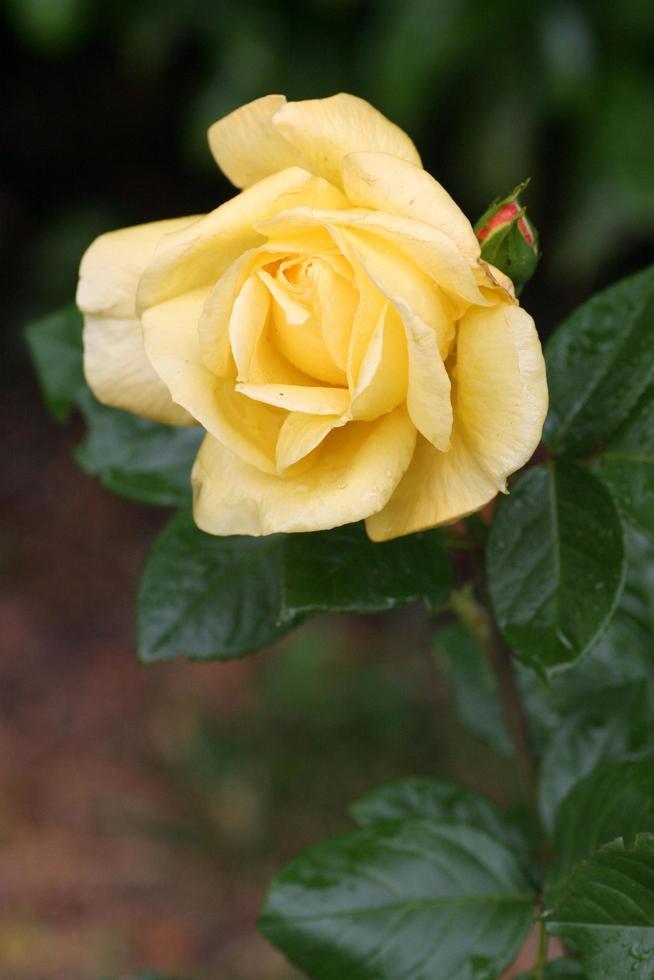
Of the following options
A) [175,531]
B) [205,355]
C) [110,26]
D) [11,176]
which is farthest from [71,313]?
[11,176]

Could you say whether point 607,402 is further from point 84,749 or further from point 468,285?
point 84,749

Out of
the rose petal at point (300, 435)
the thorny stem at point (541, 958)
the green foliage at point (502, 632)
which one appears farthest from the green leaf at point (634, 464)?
the thorny stem at point (541, 958)

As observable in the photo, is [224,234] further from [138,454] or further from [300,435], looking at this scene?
[138,454]

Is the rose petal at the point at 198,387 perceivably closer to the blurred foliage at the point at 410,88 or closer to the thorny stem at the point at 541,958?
the thorny stem at the point at 541,958

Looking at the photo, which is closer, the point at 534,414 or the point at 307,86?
the point at 534,414

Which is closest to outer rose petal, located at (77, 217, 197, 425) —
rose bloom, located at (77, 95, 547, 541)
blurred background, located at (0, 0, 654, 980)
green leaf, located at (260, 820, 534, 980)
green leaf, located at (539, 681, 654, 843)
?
rose bloom, located at (77, 95, 547, 541)

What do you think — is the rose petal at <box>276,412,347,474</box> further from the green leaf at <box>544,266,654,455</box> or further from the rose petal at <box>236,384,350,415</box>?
the green leaf at <box>544,266,654,455</box>
